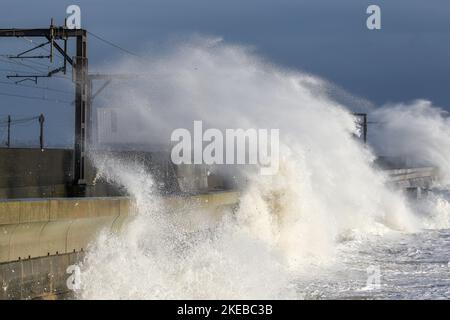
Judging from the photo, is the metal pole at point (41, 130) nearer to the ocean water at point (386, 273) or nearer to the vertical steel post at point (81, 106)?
the vertical steel post at point (81, 106)

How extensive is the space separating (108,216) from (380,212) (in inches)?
947

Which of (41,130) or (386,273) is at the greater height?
(41,130)

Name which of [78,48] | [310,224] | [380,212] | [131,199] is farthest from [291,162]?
[380,212]

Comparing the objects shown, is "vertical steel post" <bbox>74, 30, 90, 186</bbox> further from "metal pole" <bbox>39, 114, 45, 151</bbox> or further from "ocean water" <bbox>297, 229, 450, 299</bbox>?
"ocean water" <bbox>297, 229, 450, 299</bbox>

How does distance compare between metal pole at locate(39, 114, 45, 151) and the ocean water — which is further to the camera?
metal pole at locate(39, 114, 45, 151)

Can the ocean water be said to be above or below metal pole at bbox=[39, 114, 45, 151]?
below

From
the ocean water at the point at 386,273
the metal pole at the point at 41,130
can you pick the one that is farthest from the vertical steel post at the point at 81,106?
the ocean water at the point at 386,273

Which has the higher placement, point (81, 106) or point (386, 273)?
point (81, 106)

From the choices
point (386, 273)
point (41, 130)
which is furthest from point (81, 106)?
point (386, 273)

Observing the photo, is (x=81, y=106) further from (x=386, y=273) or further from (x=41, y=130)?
(x=386, y=273)

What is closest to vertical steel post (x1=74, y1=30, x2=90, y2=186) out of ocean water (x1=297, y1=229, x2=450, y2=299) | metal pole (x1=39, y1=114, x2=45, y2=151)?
metal pole (x1=39, y1=114, x2=45, y2=151)

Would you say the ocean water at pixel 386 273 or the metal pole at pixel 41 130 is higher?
the metal pole at pixel 41 130

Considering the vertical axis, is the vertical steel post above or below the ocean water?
above

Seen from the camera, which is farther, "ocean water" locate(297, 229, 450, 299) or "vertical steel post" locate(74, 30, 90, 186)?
"vertical steel post" locate(74, 30, 90, 186)
